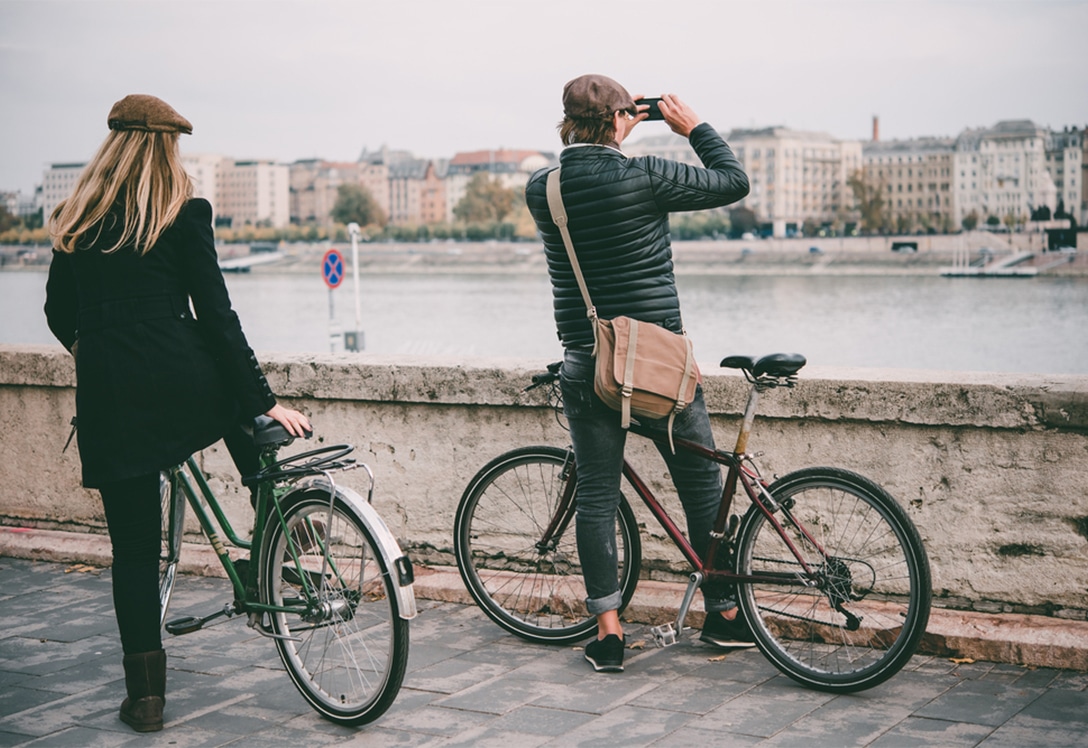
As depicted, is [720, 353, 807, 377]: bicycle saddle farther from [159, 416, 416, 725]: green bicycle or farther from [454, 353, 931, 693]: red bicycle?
[159, 416, 416, 725]: green bicycle

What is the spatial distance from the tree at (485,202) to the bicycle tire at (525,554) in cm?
15147

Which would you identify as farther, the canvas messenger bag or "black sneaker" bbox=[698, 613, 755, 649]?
"black sneaker" bbox=[698, 613, 755, 649]

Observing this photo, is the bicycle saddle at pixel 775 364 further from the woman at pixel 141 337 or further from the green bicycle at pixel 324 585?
the woman at pixel 141 337

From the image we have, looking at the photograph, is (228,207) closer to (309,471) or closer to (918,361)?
(918,361)

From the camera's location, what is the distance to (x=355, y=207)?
162250mm

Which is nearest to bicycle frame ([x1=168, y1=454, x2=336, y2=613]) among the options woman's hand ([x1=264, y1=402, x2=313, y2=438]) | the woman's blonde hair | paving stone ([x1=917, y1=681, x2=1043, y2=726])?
woman's hand ([x1=264, y1=402, x2=313, y2=438])

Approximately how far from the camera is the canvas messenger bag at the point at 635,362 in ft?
11.1

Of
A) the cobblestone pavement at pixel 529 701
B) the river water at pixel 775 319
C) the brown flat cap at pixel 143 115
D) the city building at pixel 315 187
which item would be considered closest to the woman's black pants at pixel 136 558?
the cobblestone pavement at pixel 529 701

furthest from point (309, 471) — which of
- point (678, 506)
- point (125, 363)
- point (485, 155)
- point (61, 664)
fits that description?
point (485, 155)

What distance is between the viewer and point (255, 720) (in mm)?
3270

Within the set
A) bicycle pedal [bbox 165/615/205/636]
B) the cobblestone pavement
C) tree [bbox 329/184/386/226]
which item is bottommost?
the cobblestone pavement

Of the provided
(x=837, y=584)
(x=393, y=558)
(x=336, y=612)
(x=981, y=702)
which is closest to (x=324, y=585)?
(x=336, y=612)

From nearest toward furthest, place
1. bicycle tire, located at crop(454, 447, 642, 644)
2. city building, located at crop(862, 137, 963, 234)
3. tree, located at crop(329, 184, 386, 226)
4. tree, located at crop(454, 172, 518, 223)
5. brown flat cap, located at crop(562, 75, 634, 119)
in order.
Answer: brown flat cap, located at crop(562, 75, 634, 119) → bicycle tire, located at crop(454, 447, 642, 644) → city building, located at crop(862, 137, 963, 234) → tree, located at crop(454, 172, 518, 223) → tree, located at crop(329, 184, 386, 226)

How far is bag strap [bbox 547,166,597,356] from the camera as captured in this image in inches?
136
